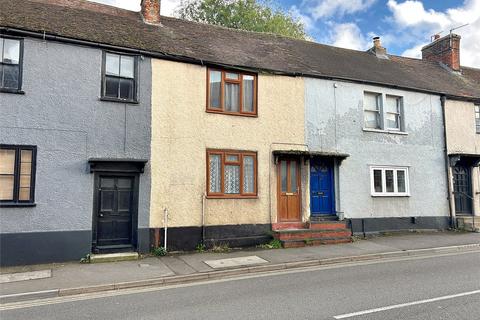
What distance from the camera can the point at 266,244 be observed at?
12398 millimetres

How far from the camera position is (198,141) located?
39.9 feet

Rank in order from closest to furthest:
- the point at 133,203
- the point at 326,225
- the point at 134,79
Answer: the point at 133,203 < the point at 134,79 < the point at 326,225

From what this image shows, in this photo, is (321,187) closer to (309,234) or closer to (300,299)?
(309,234)

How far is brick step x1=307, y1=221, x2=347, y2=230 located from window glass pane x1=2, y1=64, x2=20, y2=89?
405 inches

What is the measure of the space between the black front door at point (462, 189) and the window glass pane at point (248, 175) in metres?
9.98

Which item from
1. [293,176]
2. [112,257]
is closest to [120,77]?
[112,257]

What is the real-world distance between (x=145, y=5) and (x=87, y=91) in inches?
219

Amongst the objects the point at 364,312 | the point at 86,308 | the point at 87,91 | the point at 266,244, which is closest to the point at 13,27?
the point at 87,91

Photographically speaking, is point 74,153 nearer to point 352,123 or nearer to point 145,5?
point 145,5

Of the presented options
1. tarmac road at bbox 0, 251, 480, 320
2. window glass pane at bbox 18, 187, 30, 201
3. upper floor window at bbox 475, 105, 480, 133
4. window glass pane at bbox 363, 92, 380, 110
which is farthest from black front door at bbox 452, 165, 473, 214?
window glass pane at bbox 18, 187, 30, 201

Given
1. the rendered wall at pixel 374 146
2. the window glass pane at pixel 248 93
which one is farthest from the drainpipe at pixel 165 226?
the rendered wall at pixel 374 146

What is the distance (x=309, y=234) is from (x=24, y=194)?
887cm

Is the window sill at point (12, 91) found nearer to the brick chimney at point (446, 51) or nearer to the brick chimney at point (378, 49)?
the brick chimney at point (378, 49)

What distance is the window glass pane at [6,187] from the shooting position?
9.84m
